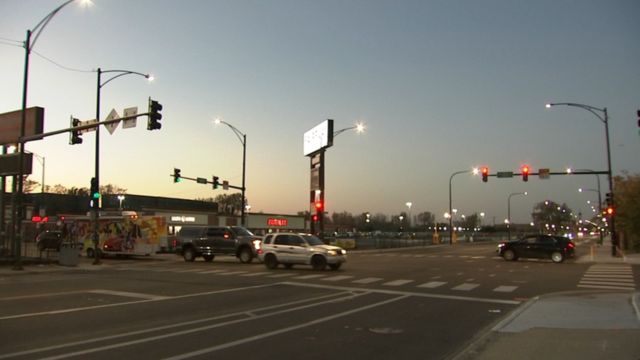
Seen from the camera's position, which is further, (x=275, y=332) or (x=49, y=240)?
(x=49, y=240)

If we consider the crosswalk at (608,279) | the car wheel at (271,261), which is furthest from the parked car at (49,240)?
the crosswalk at (608,279)

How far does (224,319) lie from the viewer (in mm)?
11766

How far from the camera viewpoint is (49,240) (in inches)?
1388

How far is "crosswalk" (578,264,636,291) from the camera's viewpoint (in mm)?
19261

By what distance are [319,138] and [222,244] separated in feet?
61.0

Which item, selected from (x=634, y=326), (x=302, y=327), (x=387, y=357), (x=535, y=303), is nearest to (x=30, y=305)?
(x=302, y=327)

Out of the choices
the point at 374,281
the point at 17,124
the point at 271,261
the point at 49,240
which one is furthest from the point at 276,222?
the point at 374,281

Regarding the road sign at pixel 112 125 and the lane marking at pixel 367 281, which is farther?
the road sign at pixel 112 125

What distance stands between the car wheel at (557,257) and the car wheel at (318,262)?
15.1 m

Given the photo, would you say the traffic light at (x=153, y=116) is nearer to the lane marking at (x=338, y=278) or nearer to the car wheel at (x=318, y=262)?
the car wheel at (x=318, y=262)

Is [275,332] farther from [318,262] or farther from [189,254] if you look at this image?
[189,254]

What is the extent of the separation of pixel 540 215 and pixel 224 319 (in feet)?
572

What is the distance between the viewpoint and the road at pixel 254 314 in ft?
29.3

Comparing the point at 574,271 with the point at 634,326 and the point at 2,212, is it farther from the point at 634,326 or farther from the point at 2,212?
the point at 2,212
